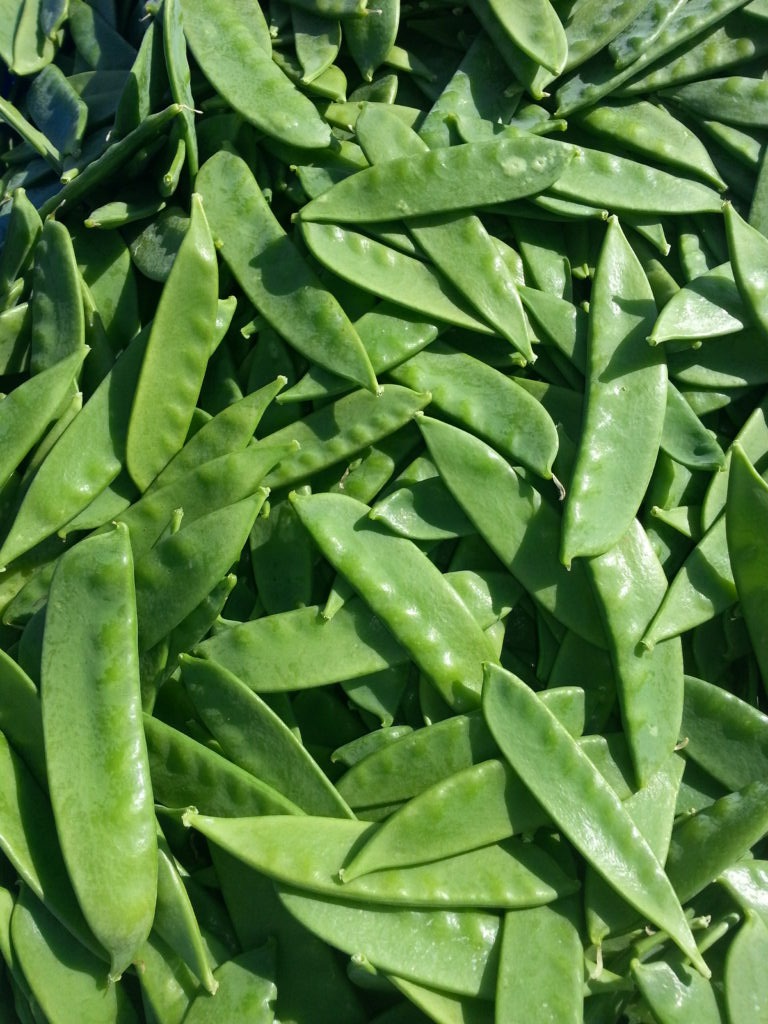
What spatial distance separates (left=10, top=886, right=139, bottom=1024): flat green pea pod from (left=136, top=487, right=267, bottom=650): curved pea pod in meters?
0.48

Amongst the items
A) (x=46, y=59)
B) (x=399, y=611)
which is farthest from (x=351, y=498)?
(x=46, y=59)

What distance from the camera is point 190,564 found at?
1.62 meters

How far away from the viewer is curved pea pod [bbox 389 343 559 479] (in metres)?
1.71

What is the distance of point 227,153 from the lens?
1.88 meters

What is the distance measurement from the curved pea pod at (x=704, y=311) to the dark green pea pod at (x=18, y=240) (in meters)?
1.21

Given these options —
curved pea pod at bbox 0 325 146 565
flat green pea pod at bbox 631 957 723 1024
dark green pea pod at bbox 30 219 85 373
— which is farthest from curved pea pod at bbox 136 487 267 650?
flat green pea pod at bbox 631 957 723 1024

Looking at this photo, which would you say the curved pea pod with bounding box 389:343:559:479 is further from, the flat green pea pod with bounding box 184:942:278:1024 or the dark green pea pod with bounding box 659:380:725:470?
the flat green pea pod with bounding box 184:942:278:1024

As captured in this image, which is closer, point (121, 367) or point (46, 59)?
point (121, 367)

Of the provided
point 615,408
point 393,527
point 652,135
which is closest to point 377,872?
point 393,527

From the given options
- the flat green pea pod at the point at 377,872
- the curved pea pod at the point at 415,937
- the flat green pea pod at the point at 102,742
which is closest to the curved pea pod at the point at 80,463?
the flat green pea pod at the point at 102,742

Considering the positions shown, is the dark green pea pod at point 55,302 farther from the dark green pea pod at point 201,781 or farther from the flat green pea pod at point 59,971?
the flat green pea pod at point 59,971

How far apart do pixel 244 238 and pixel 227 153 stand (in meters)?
0.19

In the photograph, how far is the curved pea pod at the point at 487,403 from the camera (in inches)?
67.1

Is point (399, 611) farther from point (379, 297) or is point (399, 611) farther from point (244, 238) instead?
point (244, 238)
